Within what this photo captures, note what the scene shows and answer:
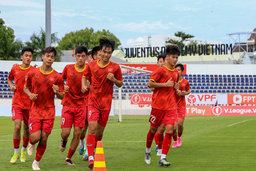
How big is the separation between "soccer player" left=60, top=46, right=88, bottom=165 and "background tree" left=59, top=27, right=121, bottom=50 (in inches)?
3153

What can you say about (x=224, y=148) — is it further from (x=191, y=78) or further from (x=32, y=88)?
(x=191, y=78)

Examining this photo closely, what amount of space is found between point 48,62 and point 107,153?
3038 millimetres

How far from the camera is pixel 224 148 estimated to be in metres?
8.72

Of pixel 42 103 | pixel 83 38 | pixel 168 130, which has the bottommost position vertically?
pixel 168 130

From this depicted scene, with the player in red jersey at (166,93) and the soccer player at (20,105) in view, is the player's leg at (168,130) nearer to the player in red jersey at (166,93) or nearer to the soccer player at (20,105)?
the player in red jersey at (166,93)

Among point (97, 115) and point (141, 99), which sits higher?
point (97, 115)

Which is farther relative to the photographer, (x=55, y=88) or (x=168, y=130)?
(x=168, y=130)

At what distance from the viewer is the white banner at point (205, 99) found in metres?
27.9

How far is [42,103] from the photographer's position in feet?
19.3

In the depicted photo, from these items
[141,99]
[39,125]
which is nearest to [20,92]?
[39,125]

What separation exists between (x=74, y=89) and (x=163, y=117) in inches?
73.8

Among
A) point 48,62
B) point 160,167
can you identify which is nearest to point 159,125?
point 160,167

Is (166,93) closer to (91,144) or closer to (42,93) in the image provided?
(91,144)

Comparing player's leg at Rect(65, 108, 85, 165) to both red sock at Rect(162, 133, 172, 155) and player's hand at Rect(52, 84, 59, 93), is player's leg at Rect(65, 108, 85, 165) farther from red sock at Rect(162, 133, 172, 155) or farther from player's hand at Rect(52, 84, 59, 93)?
red sock at Rect(162, 133, 172, 155)
